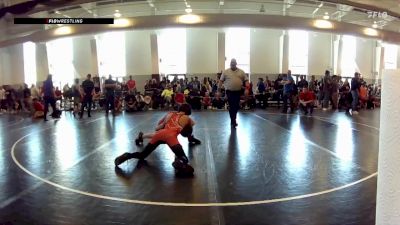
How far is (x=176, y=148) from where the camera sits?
16.2 ft

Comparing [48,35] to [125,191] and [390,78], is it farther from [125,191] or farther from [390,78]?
[390,78]

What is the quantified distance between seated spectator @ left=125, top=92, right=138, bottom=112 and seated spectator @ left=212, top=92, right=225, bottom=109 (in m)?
3.46

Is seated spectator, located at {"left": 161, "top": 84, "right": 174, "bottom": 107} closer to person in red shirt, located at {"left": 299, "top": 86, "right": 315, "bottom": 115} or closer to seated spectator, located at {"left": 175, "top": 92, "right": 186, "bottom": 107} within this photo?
seated spectator, located at {"left": 175, "top": 92, "right": 186, "bottom": 107}

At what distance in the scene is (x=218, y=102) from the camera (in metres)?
16.1

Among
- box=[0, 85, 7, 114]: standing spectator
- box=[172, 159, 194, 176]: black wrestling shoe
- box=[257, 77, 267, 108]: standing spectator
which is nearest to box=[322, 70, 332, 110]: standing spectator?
box=[257, 77, 267, 108]: standing spectator

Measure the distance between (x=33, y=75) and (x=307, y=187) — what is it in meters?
20.2

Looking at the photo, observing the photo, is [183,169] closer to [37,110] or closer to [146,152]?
[146,152]

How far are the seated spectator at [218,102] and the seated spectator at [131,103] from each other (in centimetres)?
346

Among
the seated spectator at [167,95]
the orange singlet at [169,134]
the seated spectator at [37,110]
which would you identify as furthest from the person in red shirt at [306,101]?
the seated spectator at [37,110]

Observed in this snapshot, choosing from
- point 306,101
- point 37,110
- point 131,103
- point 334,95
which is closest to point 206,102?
point 131,103

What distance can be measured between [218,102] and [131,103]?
384 centimetres

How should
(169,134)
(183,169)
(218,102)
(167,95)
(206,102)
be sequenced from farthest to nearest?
1. (167,95)
2. (206,102)
3. (218,102)
4. (169,134)
5. (183,169)

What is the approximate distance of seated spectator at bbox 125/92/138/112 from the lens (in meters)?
15.1

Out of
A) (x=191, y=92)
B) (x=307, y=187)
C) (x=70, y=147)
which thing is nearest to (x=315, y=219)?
(x=307, y=187)
